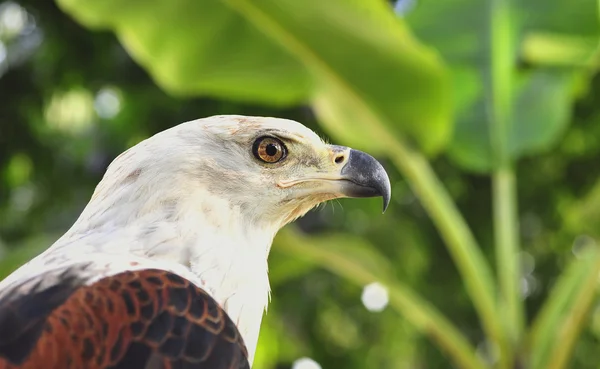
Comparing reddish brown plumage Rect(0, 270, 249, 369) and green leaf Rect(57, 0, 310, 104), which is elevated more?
green leaf Rect(57, 0, 310, 104)

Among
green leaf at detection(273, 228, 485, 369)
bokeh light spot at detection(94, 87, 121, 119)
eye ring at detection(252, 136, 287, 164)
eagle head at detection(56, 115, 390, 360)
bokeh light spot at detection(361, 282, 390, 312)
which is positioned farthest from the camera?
bokeh light spot at detection(94, 87, 121, 119)

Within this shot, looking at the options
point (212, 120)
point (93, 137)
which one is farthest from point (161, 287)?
point (93, 137)

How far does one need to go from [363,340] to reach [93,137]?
2.66m

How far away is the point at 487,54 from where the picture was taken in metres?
4.50

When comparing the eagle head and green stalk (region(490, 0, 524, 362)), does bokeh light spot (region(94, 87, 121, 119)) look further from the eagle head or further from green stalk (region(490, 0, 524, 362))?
the eagle head

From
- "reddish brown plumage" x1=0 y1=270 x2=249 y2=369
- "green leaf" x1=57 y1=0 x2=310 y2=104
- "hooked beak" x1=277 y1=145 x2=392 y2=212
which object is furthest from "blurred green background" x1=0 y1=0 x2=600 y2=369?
"reddish brown plumage" x1=0 y1=270 x2=249 y2=369

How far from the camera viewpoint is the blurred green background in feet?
12.5

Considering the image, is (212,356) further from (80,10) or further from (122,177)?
(80,10)

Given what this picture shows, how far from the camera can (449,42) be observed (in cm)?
448

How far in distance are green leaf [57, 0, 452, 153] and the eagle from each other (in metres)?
1.34

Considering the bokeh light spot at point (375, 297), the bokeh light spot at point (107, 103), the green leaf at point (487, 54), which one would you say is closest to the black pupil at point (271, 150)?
the bokeh light spot at point (375, 297)

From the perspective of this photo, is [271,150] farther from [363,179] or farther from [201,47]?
[201,47]

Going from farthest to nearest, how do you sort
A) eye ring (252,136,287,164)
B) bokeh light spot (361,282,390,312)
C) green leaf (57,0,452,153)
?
bokeh light spot (361,282,390,312), green leaf (57,0,452,153), eye ring (252,136,287,164)

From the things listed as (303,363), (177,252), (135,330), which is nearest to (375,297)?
(303,363)
